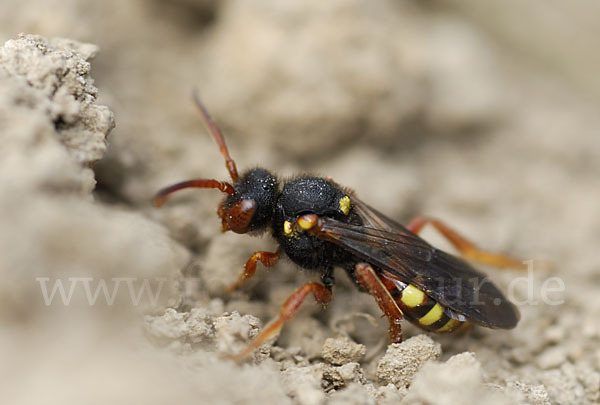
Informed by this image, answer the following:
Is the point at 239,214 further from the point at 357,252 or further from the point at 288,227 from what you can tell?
the point at 357,252

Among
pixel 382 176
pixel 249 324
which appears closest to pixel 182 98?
pixel 382 176

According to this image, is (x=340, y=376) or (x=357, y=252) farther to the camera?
(x=357, y=252)

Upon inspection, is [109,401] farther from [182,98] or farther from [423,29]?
[423,29]

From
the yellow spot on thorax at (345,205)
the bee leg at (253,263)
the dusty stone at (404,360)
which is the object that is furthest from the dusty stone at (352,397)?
the yellow spot on thorax at (345,205)

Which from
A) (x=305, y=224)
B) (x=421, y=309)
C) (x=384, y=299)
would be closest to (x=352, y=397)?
(x=384, y=299)

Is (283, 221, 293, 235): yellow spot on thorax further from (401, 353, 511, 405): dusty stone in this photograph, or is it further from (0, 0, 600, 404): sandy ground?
(401, 353, 511, 405): dusty stone

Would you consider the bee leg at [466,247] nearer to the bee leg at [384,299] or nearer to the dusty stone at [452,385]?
the bee leg at [384,299]
